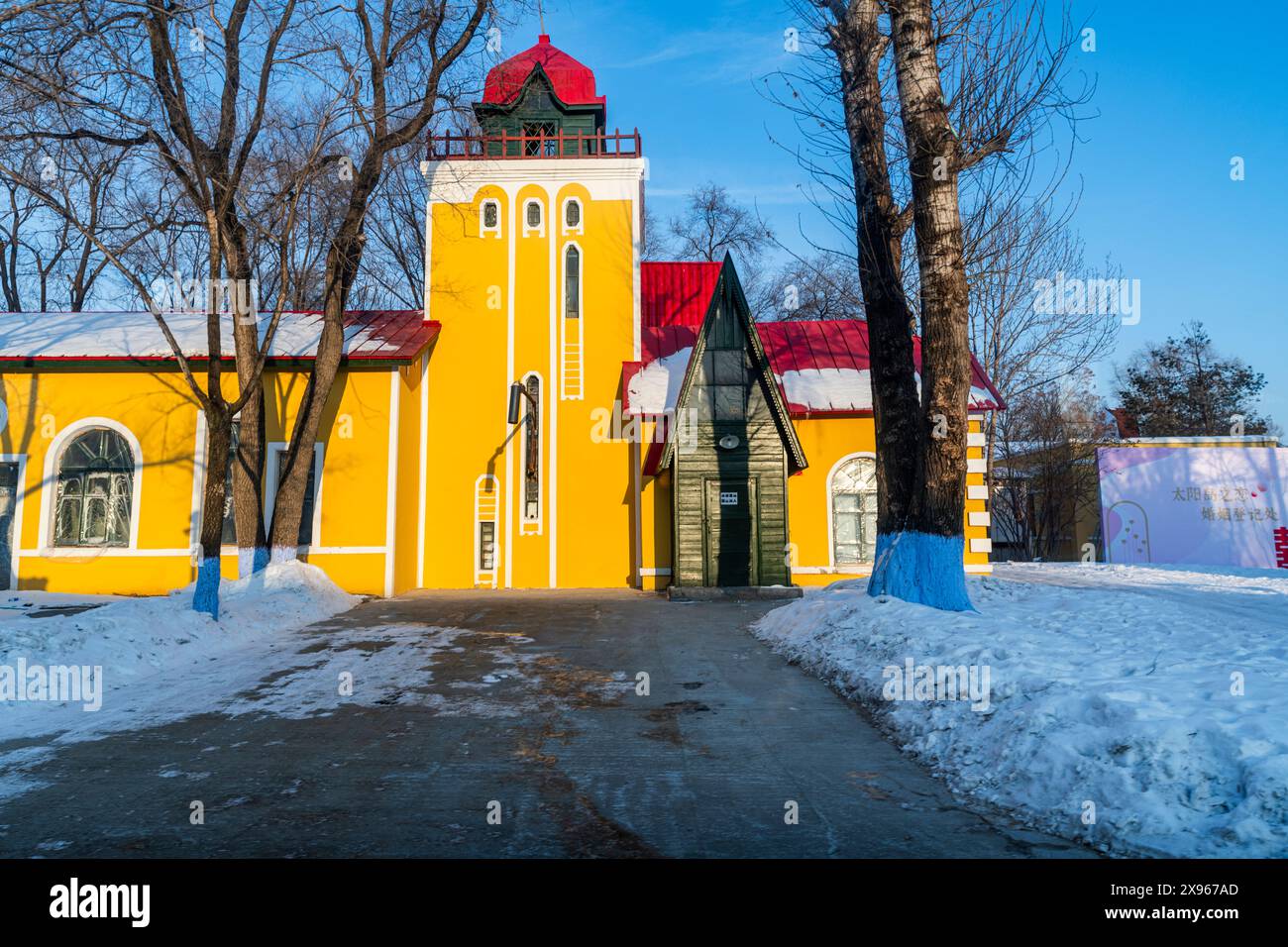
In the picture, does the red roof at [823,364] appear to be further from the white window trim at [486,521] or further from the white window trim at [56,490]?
the white window trim at [56,490]

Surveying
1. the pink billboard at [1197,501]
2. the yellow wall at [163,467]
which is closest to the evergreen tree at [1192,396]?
the pink billboard at [1197,501]

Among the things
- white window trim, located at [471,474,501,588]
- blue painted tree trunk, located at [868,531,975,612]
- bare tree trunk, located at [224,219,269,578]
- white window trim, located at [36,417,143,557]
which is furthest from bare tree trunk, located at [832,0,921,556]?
white window trim, located at [36,417,143,557]

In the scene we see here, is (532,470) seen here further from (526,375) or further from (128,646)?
(128,646)

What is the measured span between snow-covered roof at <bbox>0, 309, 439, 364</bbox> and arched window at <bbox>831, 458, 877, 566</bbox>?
32.4ft

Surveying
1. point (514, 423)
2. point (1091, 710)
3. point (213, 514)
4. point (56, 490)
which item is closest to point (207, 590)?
point (213, 514)

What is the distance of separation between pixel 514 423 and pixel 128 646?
9768mm

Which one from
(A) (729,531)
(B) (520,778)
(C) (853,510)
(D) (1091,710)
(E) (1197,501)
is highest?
(E) (1197,501)

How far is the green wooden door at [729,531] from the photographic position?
15.9m

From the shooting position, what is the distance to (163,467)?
55.1 feet

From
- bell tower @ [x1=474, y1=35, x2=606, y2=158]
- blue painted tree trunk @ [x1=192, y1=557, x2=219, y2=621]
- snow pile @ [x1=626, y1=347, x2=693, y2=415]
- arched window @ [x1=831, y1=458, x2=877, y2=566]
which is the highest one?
bell tower @ [x1=474, y1=35, x2=606, y2=158]

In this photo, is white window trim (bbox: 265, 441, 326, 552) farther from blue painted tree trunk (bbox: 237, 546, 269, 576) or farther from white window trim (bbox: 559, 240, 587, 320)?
white window trim (bbox: 559, 240, 587, 320)

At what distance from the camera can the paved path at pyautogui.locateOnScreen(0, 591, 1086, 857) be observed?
3973 mm
